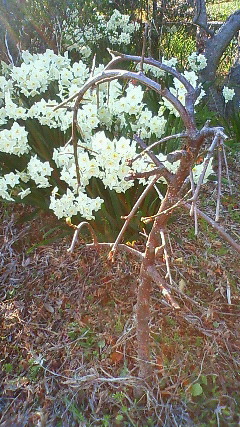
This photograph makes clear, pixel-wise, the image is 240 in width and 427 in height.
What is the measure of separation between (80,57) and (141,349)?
140 inches

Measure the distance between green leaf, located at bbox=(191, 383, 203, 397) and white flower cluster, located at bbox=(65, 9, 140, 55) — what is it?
136 inches

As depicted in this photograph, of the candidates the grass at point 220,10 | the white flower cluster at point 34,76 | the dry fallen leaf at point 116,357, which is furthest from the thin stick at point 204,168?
the grass at point 220,10

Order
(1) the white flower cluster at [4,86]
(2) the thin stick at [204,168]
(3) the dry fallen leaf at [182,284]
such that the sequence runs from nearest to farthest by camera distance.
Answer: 1. (2) the thin stick at [204,168]
2. (3) the dry fallen leaf at [182,284]
3. (1) the white flower cluster at [4,86]

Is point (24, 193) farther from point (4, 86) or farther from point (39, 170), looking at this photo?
point (4, 86)

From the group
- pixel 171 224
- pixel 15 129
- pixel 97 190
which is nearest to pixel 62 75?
pixel 15 129

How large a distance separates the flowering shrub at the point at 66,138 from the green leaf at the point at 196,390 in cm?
104

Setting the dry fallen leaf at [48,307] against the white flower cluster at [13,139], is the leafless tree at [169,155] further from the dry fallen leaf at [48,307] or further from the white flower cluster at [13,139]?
the white flower cluster at [13,139]

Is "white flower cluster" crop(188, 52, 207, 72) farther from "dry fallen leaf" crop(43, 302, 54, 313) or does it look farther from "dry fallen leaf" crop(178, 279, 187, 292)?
"dry fallen leaf" crop(43, 302, 54, 313)

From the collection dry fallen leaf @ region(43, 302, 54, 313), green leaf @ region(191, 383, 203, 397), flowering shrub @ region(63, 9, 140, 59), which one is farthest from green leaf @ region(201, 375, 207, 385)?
flowering shrub @ region(63, 9, 140, 59)

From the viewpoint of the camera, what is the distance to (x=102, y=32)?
482 cm

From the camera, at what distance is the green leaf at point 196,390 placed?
2260 millimetres

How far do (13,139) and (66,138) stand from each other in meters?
0.35

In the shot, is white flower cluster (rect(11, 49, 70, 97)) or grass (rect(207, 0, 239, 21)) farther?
grass (rect(207, 0, 239, 21))

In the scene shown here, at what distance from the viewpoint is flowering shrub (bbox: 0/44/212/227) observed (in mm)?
2434
